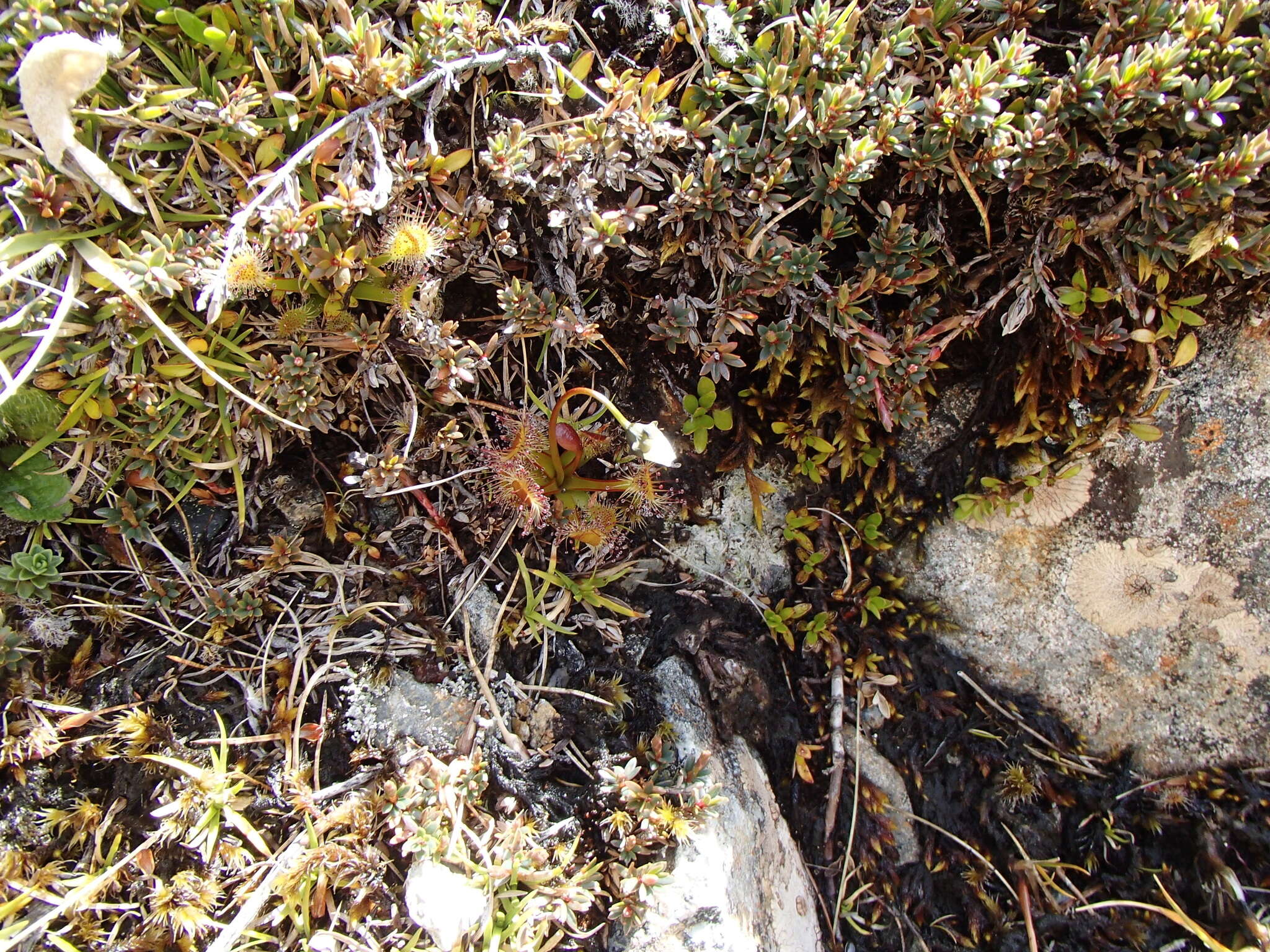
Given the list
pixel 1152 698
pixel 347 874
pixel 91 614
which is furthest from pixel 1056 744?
pixel 91 614

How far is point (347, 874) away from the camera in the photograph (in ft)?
7.00

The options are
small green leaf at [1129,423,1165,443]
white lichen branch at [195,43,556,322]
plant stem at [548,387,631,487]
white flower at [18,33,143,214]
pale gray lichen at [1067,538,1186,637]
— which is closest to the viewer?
white flower at [18,33,143,214]

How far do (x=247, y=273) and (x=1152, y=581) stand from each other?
127 inches

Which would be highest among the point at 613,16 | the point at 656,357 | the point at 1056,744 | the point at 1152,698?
the point at 613,16

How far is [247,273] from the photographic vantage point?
2.04 meters

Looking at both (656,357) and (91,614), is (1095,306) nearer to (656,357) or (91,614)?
(656,357)

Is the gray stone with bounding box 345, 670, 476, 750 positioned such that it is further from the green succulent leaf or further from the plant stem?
the green succulent leaf

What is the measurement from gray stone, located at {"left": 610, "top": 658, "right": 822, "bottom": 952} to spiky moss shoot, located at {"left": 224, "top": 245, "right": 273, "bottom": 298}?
183 centimetres

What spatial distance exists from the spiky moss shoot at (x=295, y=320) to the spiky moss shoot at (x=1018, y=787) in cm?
298

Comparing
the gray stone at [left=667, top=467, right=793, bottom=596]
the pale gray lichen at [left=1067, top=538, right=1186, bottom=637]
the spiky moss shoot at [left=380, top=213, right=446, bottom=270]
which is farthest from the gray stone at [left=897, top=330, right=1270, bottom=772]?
the spiky moss shoot at [left=380, top=213, right=446, bottom=270]

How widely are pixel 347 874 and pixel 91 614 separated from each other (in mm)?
1227

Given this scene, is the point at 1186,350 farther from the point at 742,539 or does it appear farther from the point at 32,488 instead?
the point at 32,488

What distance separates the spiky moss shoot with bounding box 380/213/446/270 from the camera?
6.93 feet

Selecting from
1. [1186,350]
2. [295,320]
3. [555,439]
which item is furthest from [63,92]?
[1186,350]
